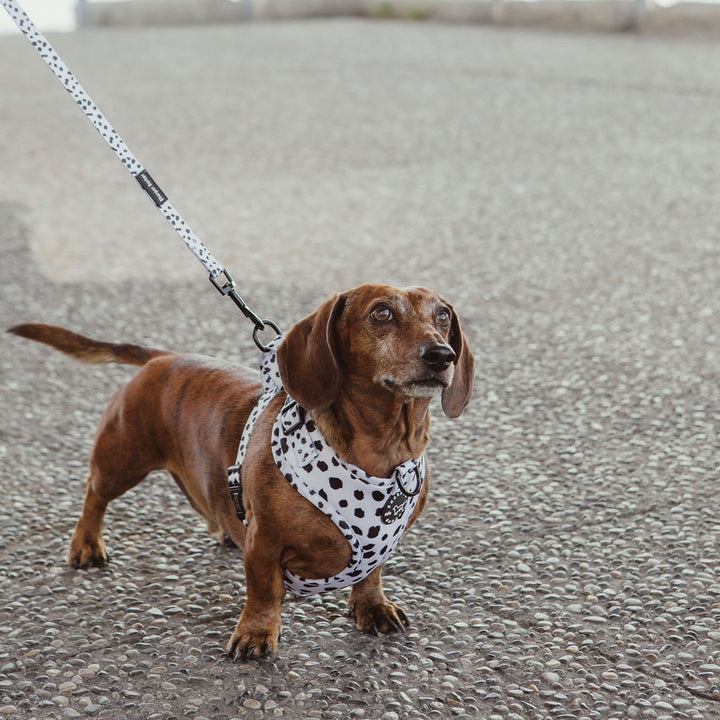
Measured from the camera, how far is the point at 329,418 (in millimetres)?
2543

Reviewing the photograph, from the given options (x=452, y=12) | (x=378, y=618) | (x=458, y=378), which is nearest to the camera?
(x=458, y=378)

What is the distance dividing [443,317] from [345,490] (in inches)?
19.6

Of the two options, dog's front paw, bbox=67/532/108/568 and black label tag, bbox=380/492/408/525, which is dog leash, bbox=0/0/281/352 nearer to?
black label tag, bbox=380/492/408/525

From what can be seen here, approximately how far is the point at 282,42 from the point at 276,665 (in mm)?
15466

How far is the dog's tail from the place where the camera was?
3.17 m

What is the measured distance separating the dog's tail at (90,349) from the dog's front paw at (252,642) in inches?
37.4

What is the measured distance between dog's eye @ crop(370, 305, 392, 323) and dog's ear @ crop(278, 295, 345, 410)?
10 centimetres

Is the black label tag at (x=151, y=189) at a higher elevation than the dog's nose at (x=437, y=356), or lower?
higher

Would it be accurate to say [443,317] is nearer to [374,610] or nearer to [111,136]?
[374,610]

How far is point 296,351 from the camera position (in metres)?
2.52

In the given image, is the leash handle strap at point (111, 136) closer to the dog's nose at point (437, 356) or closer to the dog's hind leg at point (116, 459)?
the dog's hind leg at point (116, 459)

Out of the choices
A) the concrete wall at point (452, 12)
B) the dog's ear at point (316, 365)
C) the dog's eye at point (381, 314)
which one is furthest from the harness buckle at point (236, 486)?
the concrete wall at point (452, 12)

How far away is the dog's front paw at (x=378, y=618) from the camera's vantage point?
287 centimetres

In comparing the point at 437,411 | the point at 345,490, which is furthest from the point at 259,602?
the point at 437,411
